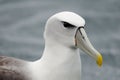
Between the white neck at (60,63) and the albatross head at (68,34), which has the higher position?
the albatross head at (68,34)

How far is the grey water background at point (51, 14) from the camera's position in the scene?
11.7 m

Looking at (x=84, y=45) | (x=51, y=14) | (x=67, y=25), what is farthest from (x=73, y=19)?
(x=51, y=14)

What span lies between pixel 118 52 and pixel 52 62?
386 centimetres

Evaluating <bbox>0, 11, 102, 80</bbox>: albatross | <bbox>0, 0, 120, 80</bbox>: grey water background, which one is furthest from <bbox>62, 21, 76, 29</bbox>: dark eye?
<bbox>0, 0, 120, 80</bbox>: grey water background

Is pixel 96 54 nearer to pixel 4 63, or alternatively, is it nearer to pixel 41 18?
pixel 4 63

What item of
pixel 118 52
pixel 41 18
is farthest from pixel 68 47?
pixel 41 18

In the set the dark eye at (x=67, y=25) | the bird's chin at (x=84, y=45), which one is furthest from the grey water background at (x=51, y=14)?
the dark eye at (x=67, y=25)

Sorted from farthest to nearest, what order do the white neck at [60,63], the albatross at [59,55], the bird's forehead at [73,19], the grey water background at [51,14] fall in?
1. the grey water background at [51,14]
2. the white neck at [60,63]
3. the albatross at [59,55]
4. the bird's forehead at [73,19]

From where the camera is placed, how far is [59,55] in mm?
8125

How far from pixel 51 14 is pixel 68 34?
5.04 m

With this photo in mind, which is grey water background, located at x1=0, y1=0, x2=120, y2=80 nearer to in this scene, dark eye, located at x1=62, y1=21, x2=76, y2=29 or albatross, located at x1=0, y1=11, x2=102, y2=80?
albatross, located at x1=0, y1=11, x2=102, y2=80

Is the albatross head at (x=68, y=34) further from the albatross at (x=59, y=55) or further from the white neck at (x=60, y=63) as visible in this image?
the white neck at (x=60, y=63)

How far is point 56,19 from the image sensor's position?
7.95 m

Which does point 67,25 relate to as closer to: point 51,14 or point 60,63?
point 60,63
